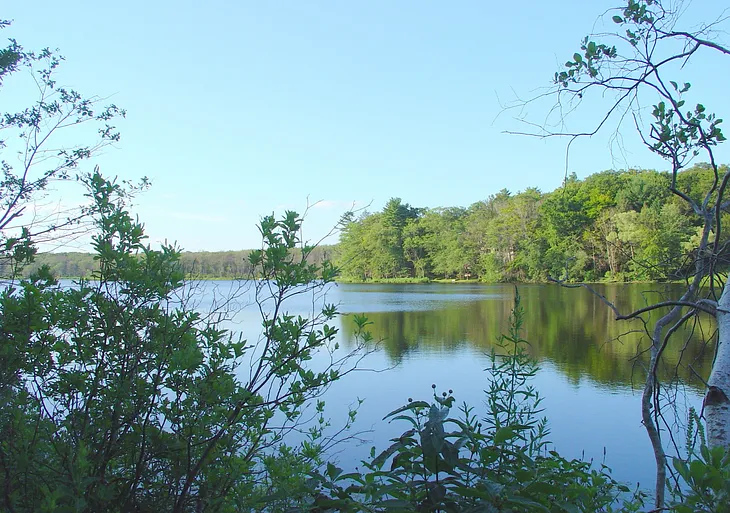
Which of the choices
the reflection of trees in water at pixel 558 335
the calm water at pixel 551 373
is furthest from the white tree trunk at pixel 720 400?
the reflection of trees in water at pixel 558 335

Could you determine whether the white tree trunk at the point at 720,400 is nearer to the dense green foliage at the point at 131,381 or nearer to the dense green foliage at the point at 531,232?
the dense green foliage at the point at 131,381

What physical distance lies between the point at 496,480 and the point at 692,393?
9173 millimetres

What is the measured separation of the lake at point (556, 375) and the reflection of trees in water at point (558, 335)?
0.11 ft

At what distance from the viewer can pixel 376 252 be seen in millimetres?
61969

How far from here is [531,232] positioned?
4778cm

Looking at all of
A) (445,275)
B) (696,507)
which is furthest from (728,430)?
(445,275)

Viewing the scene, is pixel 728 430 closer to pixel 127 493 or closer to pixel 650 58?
pixel 650 58

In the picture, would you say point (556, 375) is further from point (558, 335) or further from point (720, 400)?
point (720, 400)

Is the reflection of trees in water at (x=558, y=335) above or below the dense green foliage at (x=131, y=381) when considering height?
below

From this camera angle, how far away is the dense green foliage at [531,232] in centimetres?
3205

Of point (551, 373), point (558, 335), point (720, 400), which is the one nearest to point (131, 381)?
point (720, 400)

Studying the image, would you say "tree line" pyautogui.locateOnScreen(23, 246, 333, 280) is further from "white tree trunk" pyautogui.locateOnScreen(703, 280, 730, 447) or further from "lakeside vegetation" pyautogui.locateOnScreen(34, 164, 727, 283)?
"lakeside vegetation" pyautogui.locateOnScreen(34, 164, 727, 283)

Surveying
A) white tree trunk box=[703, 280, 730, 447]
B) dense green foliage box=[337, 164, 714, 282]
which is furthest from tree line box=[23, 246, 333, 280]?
dense green foliage box=[337, 164, 714, 282]

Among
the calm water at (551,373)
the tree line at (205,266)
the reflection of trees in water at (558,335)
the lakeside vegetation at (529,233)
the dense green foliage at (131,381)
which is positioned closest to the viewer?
the dense green foliage at (131,381)
